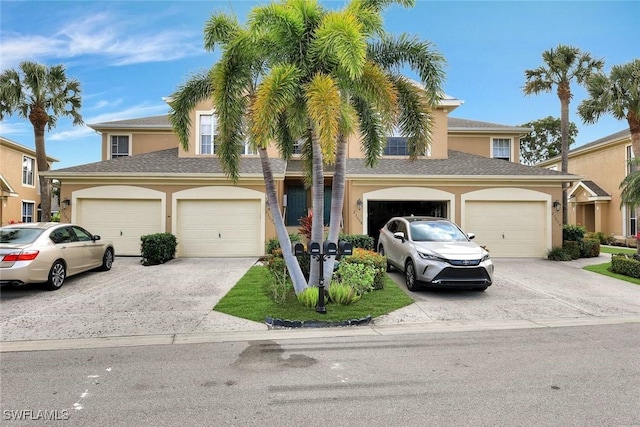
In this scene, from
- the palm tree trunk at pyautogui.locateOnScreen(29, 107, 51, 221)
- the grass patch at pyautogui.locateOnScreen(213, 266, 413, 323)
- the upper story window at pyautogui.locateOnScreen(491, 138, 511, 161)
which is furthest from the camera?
the upper story window at pyautogui.locateOnScreen(491, 138, 511, 161)

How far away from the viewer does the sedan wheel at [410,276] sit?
352 inches

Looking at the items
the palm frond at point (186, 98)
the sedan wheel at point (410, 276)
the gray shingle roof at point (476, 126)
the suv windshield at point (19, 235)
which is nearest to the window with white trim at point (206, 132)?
the palm frond at point (186, 98)

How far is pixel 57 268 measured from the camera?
8.95m

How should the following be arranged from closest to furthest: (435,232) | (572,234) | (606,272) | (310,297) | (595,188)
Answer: (310,297), (435,232), (606,272), (572,234), (595,188)

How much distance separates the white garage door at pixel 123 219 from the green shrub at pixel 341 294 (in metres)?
9.44

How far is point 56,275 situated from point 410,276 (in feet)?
28.6

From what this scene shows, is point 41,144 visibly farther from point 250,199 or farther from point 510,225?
point 510,225

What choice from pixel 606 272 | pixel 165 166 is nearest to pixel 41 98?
pixel 165 166

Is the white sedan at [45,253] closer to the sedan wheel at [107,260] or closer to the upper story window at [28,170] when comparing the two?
the sedan wheel at [107,260]

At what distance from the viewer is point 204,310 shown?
753cm

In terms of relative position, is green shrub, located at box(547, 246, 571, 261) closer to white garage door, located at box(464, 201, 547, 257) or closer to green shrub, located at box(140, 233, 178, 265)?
white garage door, located at box(464, 201, 547, 257)

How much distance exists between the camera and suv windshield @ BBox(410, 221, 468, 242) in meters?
9.56

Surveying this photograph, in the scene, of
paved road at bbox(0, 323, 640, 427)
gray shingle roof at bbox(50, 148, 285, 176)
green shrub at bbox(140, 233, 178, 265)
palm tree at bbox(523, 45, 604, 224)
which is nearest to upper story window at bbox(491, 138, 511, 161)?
palm tree at bbox(523, 45, 604, 224)

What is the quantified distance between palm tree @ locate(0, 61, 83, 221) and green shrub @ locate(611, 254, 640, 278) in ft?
72.8
